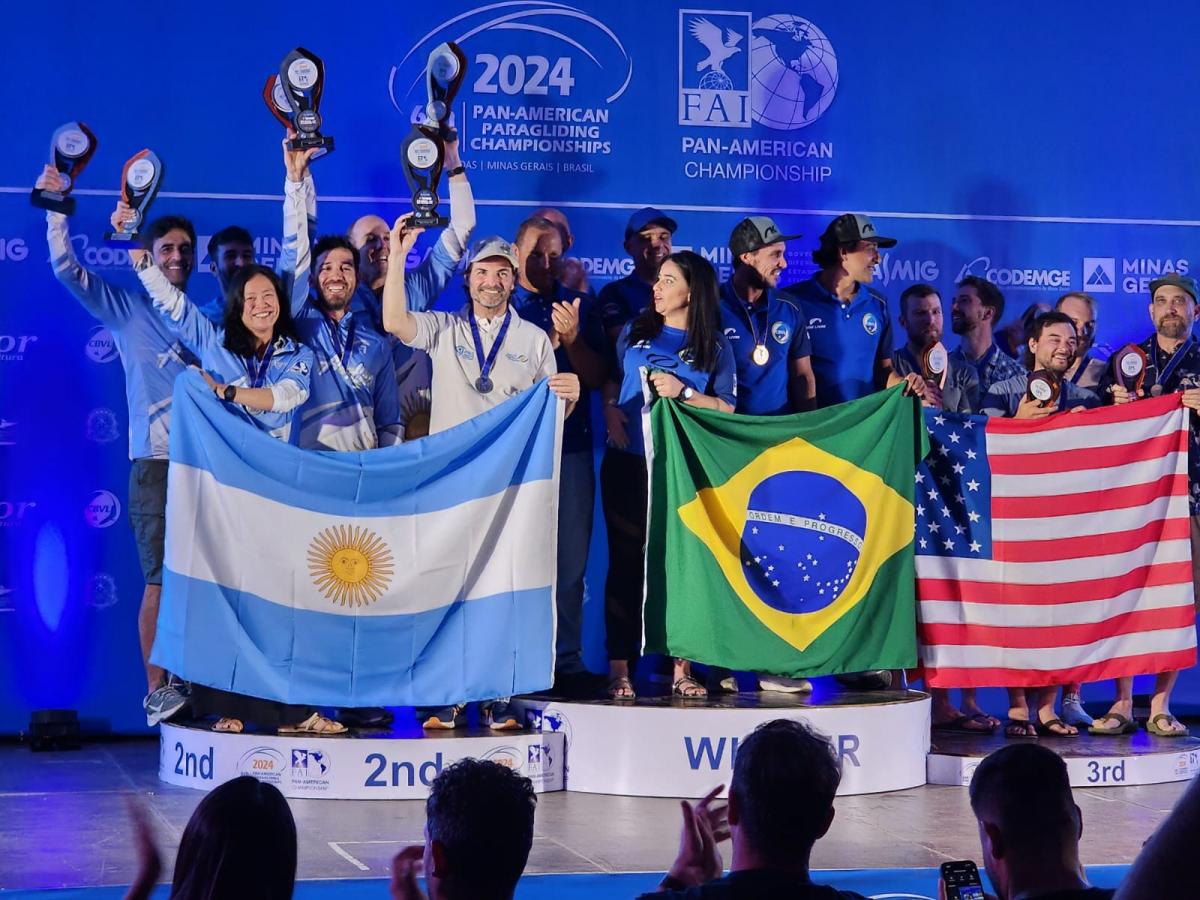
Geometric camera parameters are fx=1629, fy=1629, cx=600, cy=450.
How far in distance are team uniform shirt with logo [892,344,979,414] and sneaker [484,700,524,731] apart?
2515 mm

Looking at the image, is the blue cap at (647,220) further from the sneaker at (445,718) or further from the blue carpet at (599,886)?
the blue carpet at (599,886)

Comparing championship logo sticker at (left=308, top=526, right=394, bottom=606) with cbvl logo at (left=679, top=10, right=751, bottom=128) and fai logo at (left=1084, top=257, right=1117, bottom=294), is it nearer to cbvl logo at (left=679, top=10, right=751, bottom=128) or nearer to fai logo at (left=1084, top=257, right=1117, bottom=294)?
cbvl logo at (left=679, top=10, right=751, bottom=128)

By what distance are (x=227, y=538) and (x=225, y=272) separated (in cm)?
148

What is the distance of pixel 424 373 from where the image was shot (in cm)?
750

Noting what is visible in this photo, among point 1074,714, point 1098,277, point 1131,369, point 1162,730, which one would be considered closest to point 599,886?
point 1074,714

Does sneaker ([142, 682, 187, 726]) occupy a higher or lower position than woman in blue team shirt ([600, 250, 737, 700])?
lower

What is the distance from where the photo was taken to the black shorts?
280 inches

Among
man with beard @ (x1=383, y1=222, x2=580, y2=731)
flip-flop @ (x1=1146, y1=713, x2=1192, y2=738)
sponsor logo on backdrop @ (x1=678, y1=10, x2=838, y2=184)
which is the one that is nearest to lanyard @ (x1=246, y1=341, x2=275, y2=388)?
man with beard @ (x1=383, y1=222, x2=580, y2=731)

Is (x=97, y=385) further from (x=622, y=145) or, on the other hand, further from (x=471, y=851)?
(x=471, y=851)

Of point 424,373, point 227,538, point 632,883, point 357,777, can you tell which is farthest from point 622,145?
point 632,883

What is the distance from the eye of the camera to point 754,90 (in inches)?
333

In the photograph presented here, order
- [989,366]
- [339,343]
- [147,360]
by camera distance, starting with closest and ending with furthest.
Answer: [339,343]
[147,360]
[989,366]

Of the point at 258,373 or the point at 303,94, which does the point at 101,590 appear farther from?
the point at 303,94

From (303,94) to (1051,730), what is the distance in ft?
14.0
